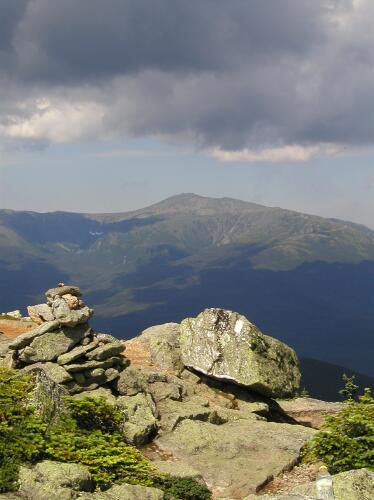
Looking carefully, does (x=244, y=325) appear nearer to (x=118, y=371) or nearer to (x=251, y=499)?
(x=118, y=371)

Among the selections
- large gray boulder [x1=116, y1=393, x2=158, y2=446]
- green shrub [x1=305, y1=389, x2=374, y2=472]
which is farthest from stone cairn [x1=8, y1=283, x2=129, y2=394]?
green shrub [x1=305, y1=389, x2=374, y2=472]

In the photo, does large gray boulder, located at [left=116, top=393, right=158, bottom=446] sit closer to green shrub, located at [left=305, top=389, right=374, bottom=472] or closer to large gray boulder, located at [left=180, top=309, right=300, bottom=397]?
green shrub, located at [left=305, top=389, right=374, bottom=472]

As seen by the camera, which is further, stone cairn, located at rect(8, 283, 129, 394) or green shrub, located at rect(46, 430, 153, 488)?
stone cairn, located at rect(8, 283, 129, 394)

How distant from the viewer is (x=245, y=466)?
22.8 m

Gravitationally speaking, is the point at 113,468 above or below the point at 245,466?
above

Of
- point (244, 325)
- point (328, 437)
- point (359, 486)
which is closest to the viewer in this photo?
point (359, 486)

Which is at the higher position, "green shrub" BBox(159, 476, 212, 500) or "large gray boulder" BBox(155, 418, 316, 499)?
"green shrub" BBox(159, 476, 212, 500)

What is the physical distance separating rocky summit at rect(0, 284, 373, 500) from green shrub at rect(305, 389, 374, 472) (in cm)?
246

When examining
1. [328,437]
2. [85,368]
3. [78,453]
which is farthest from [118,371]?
[328,437]

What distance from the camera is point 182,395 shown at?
31672mm

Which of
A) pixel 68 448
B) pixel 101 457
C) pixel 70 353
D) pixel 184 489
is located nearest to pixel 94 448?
pixel 101 457

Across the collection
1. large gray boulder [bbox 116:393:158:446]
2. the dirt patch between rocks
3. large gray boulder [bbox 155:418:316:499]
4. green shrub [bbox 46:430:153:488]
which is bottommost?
the dirt patch between rocks

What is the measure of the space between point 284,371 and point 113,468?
21.0m

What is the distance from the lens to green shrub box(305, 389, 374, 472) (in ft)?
63.7
